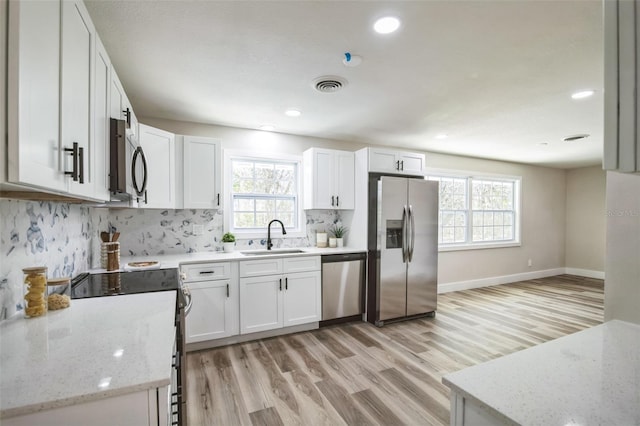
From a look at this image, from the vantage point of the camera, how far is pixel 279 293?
318cm

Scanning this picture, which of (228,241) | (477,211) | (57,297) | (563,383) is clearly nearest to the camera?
(563,383)

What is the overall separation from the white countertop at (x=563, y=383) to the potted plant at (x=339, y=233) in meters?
2.97

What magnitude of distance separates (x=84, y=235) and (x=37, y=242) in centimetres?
85

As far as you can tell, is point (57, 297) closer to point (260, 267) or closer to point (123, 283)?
point (123, 283)

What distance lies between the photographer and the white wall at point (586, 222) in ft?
20.0

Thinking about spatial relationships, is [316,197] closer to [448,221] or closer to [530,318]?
[448,221]

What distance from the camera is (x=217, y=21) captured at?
165 centimetres

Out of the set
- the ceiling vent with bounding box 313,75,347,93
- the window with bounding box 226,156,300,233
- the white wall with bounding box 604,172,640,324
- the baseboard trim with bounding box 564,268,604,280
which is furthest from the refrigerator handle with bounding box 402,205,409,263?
the baseboard trim with bounding box 564,268,604,280

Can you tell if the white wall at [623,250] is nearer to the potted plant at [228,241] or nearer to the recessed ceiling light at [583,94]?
→ the recessed ceiling light at [583,94]

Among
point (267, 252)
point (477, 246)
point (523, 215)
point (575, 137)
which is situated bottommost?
point (477, 246)

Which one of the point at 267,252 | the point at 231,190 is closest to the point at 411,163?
the point at 267,252

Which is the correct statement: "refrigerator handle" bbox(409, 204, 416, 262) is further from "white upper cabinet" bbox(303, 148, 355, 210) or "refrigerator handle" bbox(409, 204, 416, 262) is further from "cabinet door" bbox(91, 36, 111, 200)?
"cabinet door" bbox(91, 36, 111, 200)

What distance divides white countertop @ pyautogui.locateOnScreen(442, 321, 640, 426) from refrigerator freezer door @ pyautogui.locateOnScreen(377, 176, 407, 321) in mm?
2533

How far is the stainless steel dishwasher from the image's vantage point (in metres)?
3.43
